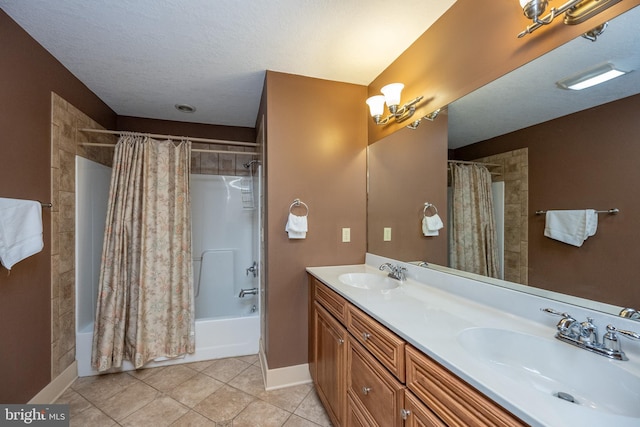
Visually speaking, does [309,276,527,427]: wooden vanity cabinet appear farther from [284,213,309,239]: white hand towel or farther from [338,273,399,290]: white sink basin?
[284,213,309,239]: white hand towel

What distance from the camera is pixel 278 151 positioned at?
79.7 inches

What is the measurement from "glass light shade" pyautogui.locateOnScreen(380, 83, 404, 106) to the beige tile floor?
2101mm

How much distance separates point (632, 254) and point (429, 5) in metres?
1.43

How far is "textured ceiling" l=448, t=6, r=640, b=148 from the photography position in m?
0.83

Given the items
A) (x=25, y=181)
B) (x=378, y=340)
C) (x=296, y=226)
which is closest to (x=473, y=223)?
(x=378, y=340)

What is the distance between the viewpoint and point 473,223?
1420mm

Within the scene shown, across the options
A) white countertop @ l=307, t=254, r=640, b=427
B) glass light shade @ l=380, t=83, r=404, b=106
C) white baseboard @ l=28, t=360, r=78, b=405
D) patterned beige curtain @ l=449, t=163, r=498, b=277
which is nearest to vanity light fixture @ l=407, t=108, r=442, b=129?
glass light shade @ l=380, t=83, r=404, b=106

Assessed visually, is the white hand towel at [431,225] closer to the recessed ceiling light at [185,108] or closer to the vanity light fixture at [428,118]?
the vanity light fixture at [428,118]

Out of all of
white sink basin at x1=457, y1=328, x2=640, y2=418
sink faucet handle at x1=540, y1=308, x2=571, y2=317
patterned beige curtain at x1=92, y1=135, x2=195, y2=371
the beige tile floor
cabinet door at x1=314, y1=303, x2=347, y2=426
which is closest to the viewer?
white sink basin at x1=457, y1=328, x2=640, y2=418

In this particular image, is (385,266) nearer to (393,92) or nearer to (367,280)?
(367,280)

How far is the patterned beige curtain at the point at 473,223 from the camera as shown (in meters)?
1.30

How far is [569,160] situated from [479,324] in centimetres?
69

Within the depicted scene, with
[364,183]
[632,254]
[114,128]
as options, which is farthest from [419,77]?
[114,128]

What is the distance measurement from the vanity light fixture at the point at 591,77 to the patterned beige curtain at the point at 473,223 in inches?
17.3
